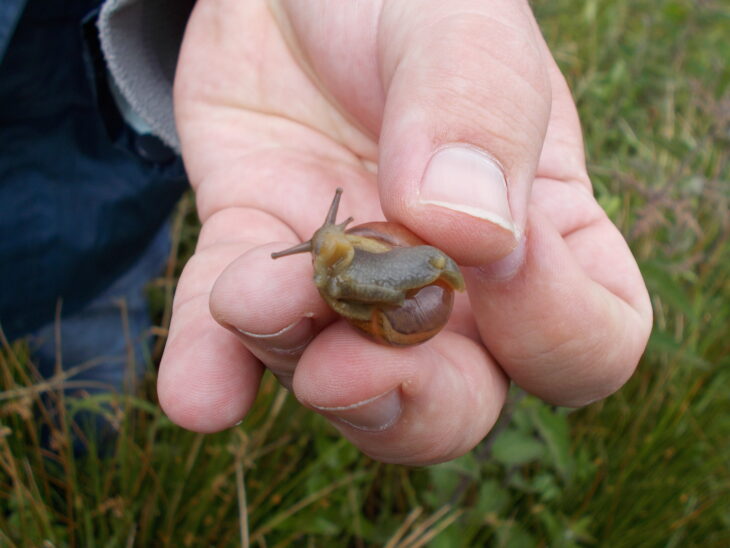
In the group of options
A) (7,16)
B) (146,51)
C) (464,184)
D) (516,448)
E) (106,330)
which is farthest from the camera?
(106,330)

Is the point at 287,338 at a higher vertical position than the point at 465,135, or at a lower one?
lower

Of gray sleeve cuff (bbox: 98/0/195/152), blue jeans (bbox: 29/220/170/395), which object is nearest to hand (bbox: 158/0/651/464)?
gray sleeve cuff (bbox: 98/0/195/152)

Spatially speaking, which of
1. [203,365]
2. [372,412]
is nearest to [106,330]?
[203,365]

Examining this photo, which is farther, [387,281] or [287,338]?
[287,338]

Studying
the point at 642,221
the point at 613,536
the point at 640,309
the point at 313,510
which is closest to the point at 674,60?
the point at 642,221

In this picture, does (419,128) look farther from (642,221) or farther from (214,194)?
(642,221)

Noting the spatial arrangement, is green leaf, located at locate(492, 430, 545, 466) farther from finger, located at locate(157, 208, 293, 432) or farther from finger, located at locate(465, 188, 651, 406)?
finger, located at locate(157, 208, 293, 432)

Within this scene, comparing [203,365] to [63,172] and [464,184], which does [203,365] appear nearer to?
[464,184]

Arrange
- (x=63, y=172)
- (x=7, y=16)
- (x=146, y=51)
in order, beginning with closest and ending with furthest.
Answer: (x=7, y=16) < (x=146, y=51) < (x=63, y=172)
